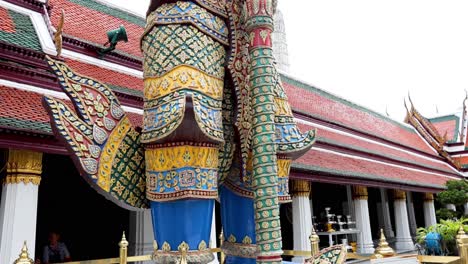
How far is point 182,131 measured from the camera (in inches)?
93.7

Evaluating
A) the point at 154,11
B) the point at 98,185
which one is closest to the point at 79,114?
the point at 98,185

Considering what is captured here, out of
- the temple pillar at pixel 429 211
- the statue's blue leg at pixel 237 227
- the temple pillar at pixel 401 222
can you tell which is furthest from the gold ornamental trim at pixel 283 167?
the temple pillar at pixel 429 211

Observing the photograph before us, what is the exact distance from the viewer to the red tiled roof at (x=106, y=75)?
23.3 feet

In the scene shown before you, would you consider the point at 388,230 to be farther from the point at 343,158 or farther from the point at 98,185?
the point at 98,185

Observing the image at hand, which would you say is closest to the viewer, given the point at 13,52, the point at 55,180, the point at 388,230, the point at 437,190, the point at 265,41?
the point at 265,41

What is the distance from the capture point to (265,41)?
2.64m

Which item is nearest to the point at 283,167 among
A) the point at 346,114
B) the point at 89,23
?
the point at 89,23

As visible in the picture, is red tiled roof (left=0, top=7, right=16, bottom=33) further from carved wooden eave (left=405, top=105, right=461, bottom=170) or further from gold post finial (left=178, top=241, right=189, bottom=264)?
carved wooden eave (left=405, top=105, right=461, bottom=170)

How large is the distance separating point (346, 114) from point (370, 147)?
2104 mm

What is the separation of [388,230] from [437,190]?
317 centimetres

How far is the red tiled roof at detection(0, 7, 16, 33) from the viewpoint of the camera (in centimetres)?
581

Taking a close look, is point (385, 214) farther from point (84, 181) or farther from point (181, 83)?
point (181, 83)

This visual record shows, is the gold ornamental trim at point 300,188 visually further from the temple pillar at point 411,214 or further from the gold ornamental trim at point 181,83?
the temple pillar at point 411,214

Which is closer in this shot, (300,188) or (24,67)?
(24,67)
